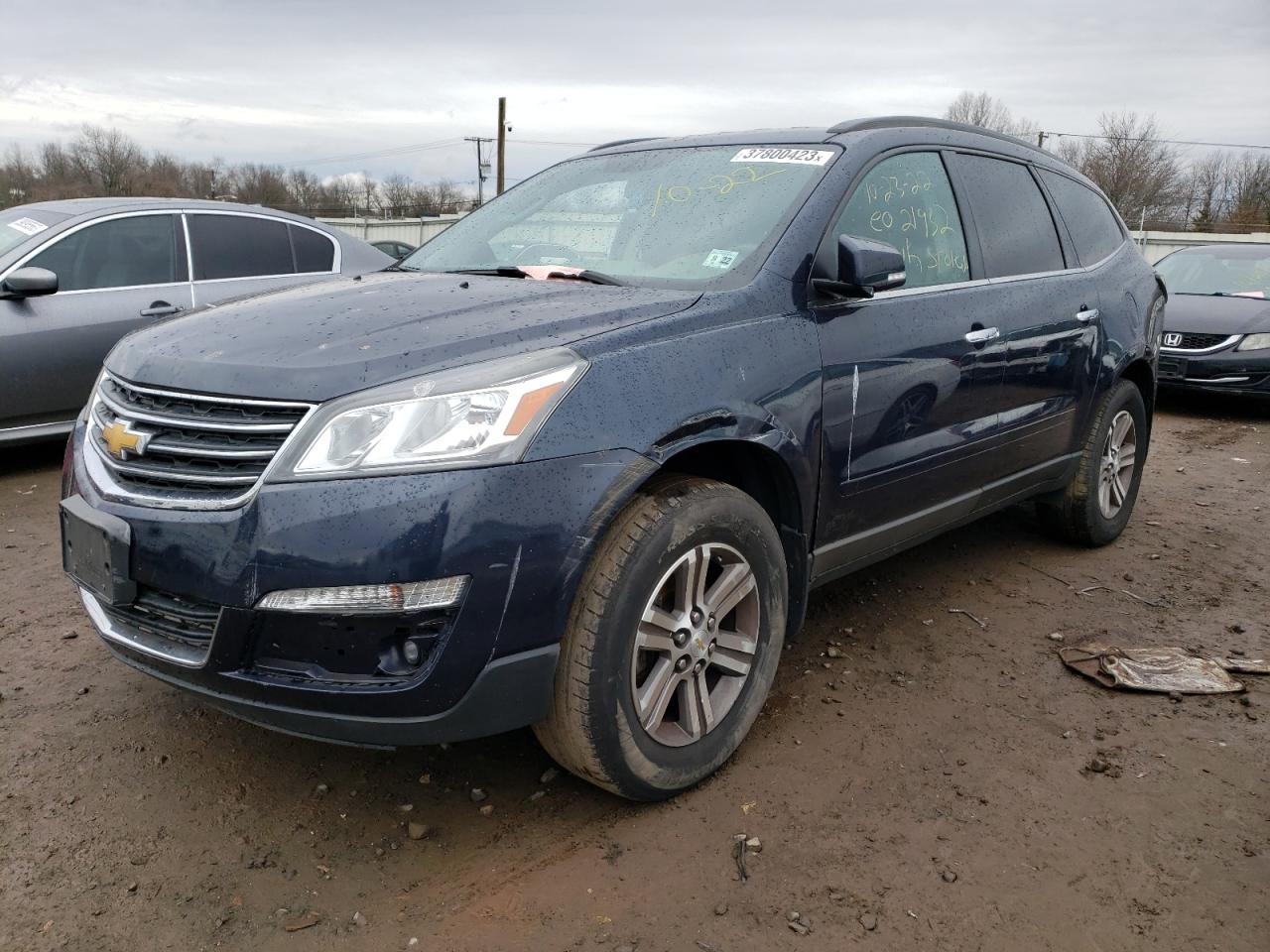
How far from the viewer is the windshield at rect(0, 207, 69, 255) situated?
18.5 feet

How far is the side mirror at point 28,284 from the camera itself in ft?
17.4

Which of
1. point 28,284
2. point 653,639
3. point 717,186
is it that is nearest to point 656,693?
point 653,639

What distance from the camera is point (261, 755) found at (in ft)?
9.24

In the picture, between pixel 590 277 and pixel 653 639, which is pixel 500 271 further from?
pixel 653 639

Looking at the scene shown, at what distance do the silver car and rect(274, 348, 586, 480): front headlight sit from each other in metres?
3.16

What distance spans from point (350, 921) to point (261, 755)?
0.79 m

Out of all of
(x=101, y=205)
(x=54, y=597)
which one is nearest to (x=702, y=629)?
(x=54, y=597)

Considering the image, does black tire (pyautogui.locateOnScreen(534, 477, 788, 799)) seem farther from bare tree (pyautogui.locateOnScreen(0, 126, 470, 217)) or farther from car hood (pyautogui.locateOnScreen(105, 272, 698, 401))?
bare tree (pyautogui.locateOnScreen(0, 126, 470, 217))

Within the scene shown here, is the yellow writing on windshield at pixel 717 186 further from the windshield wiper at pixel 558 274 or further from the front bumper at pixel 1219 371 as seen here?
the front bumper at pixel 1219 371

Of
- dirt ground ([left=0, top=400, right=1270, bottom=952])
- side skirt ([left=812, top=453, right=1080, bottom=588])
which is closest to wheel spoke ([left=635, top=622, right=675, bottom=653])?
dirt ground ([left=0, top=400, right=1270, bottom=952])

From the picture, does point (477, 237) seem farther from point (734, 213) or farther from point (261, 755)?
point (261, 755)

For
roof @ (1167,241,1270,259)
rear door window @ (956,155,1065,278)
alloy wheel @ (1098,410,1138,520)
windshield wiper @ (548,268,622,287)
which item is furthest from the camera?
roof @ (1167,241,1270,259)

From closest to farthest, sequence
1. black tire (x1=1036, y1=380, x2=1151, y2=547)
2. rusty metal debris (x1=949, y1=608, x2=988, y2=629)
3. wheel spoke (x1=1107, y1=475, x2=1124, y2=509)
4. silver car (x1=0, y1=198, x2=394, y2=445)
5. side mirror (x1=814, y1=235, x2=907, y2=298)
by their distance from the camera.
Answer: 1. side mirror (x1=814, y1=235, x2=907, y2=298)
2. rusty metal debris (x1=949, y1=608, x2=988, y2=629)
3. black tire (x1=1036, y1=380, x2=1151, y2=547)
4. wheel spoke (x1=1107, y1=475, x2=1124, y2=509)
5. silver car (x1=0, y1=198, x2=394, y2=445)

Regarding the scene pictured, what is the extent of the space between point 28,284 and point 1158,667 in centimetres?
567
